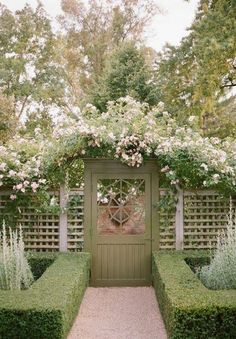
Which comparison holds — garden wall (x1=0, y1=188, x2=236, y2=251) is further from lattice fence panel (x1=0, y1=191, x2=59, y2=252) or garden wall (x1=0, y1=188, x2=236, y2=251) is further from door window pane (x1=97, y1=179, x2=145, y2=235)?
door window pane (x1=97, y1=179, x2=145, y2=235)

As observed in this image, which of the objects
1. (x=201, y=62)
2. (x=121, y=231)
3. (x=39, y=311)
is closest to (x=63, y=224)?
(x=121, y=231)

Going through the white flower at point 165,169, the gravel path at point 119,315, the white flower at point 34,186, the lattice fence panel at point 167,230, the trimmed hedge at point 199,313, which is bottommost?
the gravel path at point 119,315

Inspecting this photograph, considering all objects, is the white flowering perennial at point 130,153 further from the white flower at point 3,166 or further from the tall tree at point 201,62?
the tall tree at point 201,62

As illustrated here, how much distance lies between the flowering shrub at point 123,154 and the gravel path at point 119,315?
2072 millimetres

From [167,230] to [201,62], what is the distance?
4.69 meters

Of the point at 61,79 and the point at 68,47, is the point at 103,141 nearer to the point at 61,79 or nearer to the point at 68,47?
the point at 61,79

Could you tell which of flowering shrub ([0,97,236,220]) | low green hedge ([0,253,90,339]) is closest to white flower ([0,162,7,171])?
flowering shrub ([0,97,236,220])

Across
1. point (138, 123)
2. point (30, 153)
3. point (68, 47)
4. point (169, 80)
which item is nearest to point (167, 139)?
point (138, 123)

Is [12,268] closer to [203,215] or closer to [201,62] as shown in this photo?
[203,215]

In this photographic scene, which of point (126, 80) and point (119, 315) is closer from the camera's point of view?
point (119, 315)

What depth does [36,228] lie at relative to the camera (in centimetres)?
987

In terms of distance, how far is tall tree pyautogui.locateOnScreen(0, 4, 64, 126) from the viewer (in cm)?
2322

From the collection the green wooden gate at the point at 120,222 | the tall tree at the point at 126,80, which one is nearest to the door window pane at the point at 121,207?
the green wooden gate at the point at 120,222

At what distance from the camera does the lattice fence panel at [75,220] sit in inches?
384
